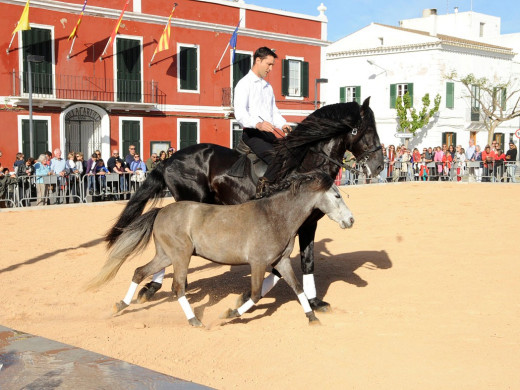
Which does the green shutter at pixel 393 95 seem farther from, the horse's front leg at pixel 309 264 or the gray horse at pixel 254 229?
the gray horse at pixel 254 229

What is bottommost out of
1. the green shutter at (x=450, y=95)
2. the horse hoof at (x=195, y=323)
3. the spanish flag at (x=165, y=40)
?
the horse hoof at (x=195, y=323)

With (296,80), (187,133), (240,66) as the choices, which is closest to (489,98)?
(296,80)

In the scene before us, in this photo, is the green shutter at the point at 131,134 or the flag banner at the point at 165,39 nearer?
the flag banner at the point at 165,39

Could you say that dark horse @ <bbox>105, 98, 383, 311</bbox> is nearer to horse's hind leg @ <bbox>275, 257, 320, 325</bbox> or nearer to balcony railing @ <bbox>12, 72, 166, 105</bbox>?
horse's hind leg @ <bbox>275, 257, 320, 325</bbox>

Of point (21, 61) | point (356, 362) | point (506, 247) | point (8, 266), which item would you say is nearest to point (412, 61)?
point (21, 61)

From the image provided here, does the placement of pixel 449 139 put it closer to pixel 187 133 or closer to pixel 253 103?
pixel 187 133

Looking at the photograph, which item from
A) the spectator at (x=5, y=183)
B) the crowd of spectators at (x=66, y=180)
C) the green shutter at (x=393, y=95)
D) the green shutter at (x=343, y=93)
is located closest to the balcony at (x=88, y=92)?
the crowd of spectators at (x=66, y=180)

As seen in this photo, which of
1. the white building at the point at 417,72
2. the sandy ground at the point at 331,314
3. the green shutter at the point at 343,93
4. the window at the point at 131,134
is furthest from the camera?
the green shutter at the point at 343,93

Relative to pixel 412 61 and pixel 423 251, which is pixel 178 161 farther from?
pixel 412 61

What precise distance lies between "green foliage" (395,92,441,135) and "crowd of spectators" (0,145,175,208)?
27.5 metres

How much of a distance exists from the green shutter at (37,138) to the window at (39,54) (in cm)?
122

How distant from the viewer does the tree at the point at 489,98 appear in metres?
46.8

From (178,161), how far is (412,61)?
4058 cm

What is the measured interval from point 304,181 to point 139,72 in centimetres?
2318
